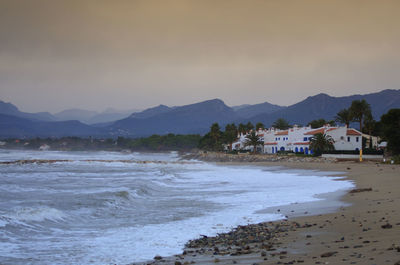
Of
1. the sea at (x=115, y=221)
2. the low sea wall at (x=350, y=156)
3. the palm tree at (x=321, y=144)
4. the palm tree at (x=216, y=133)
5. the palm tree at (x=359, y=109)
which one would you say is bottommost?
the sea at (x=115, y=221)

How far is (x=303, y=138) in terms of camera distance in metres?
77.2

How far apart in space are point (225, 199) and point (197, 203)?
1751 millimetres

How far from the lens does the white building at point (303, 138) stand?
68438mm

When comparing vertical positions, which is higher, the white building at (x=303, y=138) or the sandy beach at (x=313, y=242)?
the white building at (x=303, y=138)

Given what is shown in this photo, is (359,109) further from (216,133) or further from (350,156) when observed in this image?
(216,133)

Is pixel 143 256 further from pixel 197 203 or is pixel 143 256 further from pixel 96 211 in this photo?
pixel 197 203

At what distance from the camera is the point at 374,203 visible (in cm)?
1356

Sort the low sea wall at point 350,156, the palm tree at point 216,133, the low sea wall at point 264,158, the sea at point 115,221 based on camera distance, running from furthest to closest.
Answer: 1. the palm tree at point 216,133
2. the low sea wall at point 264,158
3. the low sea wall at point 350,156
4. the sea at point 115,221

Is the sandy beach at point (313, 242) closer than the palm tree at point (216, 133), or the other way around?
the sandy beach at point (313, 242)

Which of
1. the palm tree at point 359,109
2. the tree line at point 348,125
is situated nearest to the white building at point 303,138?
the tree line at point 348,125

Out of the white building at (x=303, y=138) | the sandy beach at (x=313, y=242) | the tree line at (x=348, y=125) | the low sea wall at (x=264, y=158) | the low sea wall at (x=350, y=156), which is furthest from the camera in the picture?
the white building at (x=303, y=138)

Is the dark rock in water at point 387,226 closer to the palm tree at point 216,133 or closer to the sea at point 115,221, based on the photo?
the sea at point 115,221

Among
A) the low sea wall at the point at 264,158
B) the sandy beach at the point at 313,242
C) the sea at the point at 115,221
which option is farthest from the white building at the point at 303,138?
the sandy beach at the point at 313,242

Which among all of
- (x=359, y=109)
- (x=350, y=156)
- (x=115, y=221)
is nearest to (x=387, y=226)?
(x=115, y=221)
